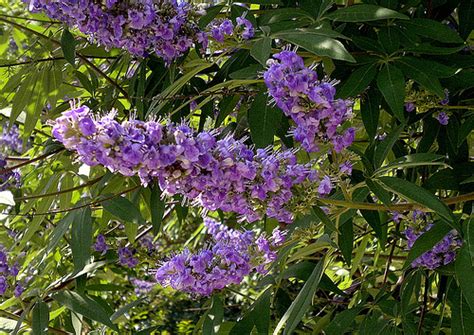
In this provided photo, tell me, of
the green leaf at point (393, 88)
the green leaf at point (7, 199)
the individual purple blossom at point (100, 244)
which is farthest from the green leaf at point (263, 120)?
the individual purple blossom at point (100, 244)

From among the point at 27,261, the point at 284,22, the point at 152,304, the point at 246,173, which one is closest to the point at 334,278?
the point at 27,261

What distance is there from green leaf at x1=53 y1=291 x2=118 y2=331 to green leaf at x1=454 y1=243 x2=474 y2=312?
2.87 feet

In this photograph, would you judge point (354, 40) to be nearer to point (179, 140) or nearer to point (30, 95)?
point (179, 140)

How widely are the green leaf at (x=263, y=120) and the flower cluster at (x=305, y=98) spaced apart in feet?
0.93

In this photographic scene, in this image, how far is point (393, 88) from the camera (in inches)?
63.2

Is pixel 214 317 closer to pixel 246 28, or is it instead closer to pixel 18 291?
pixel 246 28

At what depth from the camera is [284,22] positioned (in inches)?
65.9

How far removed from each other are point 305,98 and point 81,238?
0.73 metres

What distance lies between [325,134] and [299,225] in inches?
15.4

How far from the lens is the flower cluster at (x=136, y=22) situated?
5.43 feet

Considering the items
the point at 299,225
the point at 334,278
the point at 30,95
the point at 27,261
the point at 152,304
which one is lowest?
the point at 152,304

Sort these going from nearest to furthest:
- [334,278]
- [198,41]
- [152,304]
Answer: [198,41]
[334,278]
[152,304]

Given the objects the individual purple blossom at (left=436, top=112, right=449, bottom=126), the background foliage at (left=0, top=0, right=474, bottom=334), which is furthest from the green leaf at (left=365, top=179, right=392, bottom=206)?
the individual purple blossom at (left=436, top=112, right=449, bottom=126)

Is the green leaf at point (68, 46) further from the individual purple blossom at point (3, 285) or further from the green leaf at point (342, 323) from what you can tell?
the green leaf at point (342, 323)
